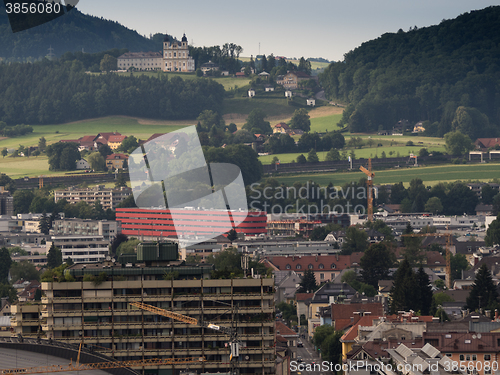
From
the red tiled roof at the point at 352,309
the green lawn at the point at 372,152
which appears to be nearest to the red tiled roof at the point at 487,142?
the green lawn at the point at 372,152

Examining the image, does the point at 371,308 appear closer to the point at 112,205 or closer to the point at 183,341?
the point at 183,341

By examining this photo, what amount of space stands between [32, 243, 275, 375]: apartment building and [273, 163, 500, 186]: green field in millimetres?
127949

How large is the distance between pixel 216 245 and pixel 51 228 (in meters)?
36.2

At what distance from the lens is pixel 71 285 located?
39.8m

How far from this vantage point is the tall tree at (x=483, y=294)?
62938mm

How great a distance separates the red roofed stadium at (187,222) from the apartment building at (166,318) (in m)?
94.2

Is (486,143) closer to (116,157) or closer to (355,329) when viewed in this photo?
(116,157)

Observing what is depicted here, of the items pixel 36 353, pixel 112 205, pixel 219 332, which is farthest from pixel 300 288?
pixel 112 205

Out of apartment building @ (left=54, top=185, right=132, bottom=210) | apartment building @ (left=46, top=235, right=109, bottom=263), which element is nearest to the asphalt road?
apartment building @ (left=46, top=235, right=109, bottom=263)

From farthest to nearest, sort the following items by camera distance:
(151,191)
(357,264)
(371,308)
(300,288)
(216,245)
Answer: (151,191), (216,245), (357,264), (300,288), (371,308)

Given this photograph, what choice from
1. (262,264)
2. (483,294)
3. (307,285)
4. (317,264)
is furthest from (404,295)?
(317,264)

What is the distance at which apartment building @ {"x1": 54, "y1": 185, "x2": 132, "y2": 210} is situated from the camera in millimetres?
159375

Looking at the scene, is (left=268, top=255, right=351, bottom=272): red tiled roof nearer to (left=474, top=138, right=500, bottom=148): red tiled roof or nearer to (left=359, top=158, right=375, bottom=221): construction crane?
(left=359, top=158, right=375, bottom=221): construction crane

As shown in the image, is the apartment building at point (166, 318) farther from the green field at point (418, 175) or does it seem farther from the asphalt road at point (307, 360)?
the green field at point (418, 175)
